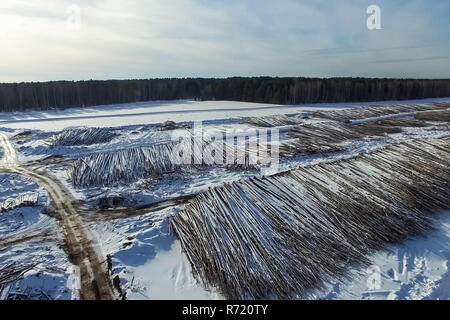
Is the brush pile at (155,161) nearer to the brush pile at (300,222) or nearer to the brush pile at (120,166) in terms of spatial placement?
the brush pile at (120,166)

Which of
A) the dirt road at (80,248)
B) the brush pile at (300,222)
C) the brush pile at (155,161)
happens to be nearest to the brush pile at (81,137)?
the brush pile at (155,161)

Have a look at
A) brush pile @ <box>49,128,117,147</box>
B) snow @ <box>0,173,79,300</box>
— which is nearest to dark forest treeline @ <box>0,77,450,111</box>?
brush pile @ <box>49,128,117,147</box>

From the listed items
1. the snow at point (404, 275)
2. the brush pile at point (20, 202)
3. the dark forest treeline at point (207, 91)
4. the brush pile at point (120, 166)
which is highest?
the dark forest treeline at point (207, 91)

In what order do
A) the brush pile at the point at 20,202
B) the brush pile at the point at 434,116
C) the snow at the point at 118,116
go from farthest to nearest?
the brush pile at the point at 434,116
the snow at the point at 118,116
the brush pile at the point at 20,202

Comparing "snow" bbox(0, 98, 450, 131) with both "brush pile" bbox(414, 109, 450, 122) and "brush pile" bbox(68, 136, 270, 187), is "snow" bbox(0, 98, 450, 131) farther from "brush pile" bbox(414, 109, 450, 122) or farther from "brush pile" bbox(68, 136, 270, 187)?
"brush pile" bbox(68, 136, 270, 187)
